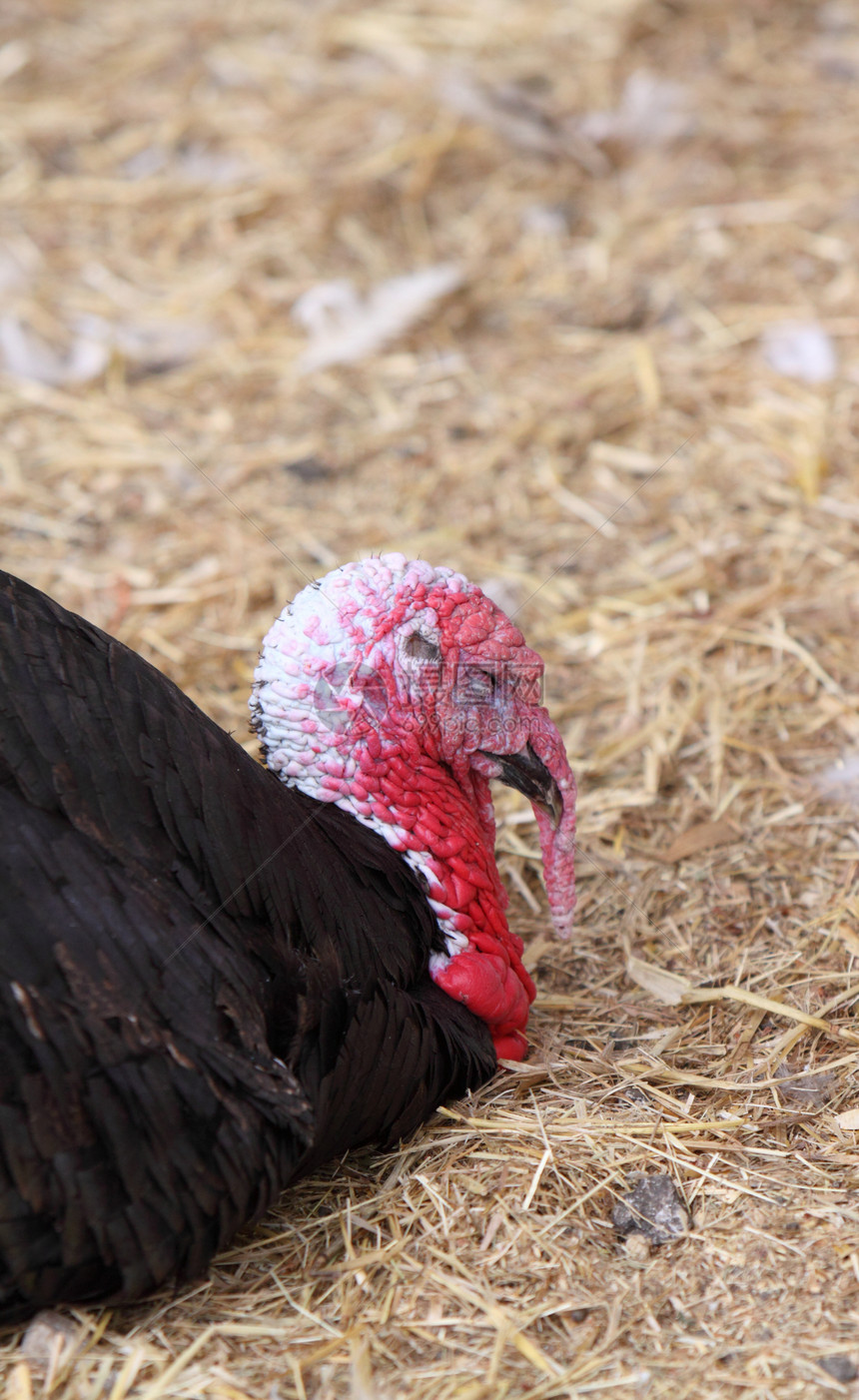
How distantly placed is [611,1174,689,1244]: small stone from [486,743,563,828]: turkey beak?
683mm

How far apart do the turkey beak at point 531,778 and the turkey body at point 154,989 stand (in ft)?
1.28

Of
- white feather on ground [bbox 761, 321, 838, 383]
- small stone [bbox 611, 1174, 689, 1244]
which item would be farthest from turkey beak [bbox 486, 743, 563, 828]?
white feather on ground [bbox 761, 321, 838, 383]

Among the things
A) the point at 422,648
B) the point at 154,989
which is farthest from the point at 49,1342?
the point at 422,648

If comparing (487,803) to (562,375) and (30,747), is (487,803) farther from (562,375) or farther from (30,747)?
(562,375)

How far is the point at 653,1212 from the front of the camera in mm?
2062

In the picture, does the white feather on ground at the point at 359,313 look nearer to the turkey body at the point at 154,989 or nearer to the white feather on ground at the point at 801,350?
the white feather on ground at the point at 801,350

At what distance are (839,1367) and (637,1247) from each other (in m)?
0.35

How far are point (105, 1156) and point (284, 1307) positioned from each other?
0.40m

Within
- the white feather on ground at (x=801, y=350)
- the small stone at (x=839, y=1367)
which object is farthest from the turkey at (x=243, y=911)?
the white feather on ground at (x=801, y=350)

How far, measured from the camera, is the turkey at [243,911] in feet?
5.81

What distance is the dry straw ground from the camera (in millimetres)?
1927

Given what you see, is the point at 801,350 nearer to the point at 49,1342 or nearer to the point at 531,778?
the point at 531,778

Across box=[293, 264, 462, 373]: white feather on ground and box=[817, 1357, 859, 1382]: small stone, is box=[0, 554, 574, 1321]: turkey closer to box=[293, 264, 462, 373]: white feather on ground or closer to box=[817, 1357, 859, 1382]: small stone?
box=[817, 1357, 859, 1382]: small stone

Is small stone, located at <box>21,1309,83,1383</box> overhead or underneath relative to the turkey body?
underneath
